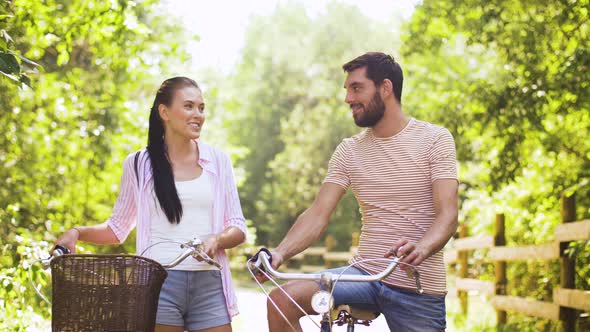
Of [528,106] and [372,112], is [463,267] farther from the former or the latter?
[372,112]

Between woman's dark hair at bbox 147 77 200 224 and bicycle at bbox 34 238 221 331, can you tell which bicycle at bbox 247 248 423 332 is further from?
woman's dark hair at bbox 147 77 200 224

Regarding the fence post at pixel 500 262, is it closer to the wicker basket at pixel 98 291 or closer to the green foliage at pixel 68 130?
the green foliage at pixel 68 130

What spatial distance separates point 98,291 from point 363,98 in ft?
5.96

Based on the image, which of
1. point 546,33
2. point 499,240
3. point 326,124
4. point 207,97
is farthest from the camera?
point 326,124

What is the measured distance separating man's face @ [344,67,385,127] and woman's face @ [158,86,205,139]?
2.63ft

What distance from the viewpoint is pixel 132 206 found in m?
5.37

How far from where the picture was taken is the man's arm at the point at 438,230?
4469mm

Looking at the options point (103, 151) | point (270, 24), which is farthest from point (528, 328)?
point (270, 24)

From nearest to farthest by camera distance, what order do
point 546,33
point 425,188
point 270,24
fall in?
point 425,188 → point 546,33 → point 270,24

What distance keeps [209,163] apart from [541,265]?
9.21 meters

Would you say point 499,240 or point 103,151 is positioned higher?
point 103,151

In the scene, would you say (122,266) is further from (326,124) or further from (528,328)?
(326,124)

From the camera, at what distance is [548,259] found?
11.1 metres

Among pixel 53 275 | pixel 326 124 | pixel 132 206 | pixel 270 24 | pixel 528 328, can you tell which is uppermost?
pixel 270 24
